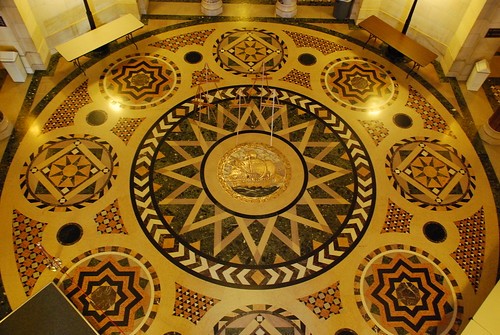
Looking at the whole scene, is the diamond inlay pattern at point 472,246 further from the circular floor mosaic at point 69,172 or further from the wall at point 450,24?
the circular floor mosaic at point 69,172

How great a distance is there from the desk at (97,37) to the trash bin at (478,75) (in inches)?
215

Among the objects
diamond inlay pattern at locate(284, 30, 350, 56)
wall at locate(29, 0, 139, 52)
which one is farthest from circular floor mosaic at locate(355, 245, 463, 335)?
wall at locate(29, 0, 139, 52)

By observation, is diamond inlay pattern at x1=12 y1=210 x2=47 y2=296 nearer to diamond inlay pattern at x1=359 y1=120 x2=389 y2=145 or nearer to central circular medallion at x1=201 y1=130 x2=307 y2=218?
central circular medallion at x1=201 y1=130 x2=307 y2=218

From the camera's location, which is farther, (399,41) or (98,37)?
(399,41)

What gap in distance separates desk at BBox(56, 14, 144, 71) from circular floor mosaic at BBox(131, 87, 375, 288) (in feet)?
5.77

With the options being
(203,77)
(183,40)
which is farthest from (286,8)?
(203,77)

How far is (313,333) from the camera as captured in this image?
4.70 meters

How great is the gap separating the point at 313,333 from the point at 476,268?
2166 millimetres

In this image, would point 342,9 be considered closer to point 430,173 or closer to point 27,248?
point 430,173

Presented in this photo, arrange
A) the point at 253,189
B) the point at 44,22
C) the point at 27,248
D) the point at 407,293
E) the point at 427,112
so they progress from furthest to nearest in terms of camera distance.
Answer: the point at 44,22
the point at 427,112
the point at 253,189
the point at 27,248
the point at 407,293

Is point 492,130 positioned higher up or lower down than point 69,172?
higher up

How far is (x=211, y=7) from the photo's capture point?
26.0ft

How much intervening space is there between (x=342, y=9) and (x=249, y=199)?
173 inches

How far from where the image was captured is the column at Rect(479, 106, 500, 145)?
20.3 feet
